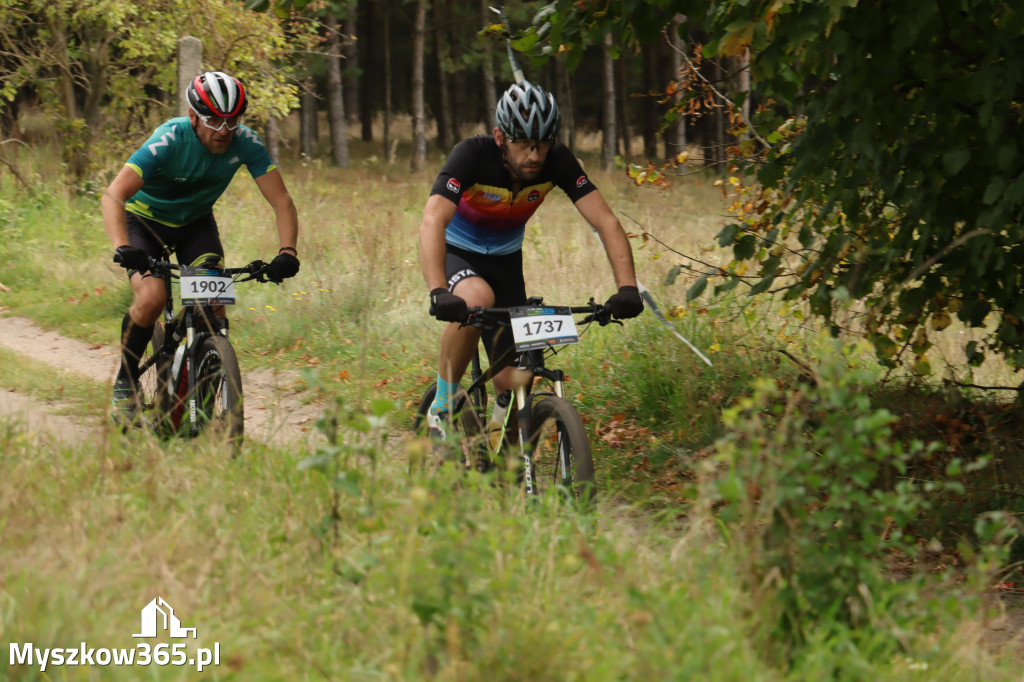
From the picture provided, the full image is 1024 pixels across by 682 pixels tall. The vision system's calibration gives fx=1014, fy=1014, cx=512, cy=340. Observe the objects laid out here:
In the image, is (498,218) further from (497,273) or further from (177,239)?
(177,239)

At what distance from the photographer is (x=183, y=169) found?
588cm

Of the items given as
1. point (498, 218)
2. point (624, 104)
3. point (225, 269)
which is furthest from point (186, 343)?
point (624, 104)

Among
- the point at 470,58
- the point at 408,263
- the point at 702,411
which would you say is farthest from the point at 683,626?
the point at 470,58

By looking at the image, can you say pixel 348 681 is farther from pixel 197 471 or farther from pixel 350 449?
pixel 197 471

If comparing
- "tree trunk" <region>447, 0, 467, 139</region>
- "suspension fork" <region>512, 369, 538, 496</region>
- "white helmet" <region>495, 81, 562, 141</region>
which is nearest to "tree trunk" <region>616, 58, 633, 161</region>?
"tree trunk" <region>447, 0, 467, 139</region>

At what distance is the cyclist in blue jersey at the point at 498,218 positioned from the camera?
4723 mm

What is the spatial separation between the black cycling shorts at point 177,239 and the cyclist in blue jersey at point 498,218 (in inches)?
66.2

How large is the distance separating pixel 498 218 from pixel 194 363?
1.92m

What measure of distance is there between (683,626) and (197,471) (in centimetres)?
231

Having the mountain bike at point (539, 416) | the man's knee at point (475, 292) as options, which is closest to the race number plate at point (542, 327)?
the mountain bike at point (539, 416)

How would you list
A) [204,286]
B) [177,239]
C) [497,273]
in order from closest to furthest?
1. [497,273]
2. [204,286]
3. [177,239]

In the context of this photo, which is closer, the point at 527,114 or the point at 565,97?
the point at 527,114

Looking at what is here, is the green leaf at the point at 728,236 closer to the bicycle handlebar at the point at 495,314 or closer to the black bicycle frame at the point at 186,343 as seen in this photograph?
the bicycle handlebar at the point at 495,314

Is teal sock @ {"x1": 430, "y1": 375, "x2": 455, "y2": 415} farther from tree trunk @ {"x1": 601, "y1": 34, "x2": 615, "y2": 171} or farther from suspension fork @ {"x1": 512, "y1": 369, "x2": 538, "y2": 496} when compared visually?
tree trunk @ {"x1": 601, "y1": 34, "x2": 615, "y2": 171}
